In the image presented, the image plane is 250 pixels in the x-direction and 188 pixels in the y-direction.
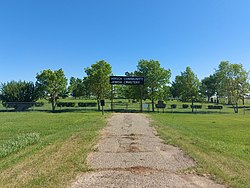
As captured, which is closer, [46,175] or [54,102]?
[46,175]

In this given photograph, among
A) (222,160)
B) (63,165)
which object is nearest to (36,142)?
(63,165)

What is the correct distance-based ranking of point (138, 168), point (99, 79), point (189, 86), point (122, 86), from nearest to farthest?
point (138, 168)
point (99, 79)
point (122, 86)
point (189, 86)

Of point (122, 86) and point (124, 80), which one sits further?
point (122, 86)

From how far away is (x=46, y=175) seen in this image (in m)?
4.14

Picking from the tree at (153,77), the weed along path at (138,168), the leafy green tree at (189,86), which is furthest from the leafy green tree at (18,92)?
the weed along path at (138,168)

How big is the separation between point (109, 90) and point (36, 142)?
26.5 m

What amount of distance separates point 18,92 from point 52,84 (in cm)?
659

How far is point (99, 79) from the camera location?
3303 cm

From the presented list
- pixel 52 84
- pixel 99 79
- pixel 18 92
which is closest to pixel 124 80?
pixel 99 79

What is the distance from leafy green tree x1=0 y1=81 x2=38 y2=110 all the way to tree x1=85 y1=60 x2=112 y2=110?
11.9 meters

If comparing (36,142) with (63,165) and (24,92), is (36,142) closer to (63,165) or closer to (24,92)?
(63,165)

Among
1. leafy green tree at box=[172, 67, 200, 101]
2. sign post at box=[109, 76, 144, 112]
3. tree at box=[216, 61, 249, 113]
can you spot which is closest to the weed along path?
sign post at box=[109, 76, 144, 112]

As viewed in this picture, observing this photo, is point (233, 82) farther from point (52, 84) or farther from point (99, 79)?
point (52, 84)

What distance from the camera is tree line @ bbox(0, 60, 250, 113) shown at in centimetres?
3397
